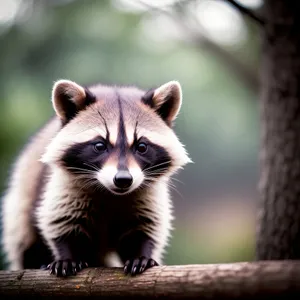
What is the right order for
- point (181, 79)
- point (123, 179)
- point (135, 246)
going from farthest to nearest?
point (181, 79) < point (135, 246) < point (123, 179)

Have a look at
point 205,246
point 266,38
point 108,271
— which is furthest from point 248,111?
point 108,271

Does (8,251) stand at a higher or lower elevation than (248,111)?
lower

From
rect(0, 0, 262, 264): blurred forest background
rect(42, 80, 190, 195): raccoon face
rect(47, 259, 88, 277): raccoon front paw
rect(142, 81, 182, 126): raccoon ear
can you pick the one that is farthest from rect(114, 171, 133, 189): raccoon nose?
rect(0, 0, 262, 264): blurred forest background

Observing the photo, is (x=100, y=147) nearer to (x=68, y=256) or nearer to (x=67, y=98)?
(x=67, y=98)

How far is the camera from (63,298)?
2.88 metres

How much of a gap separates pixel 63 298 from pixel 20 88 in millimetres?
3521

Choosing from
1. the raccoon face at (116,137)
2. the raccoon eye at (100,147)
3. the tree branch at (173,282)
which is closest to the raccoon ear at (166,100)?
the raccoon face at (116,137)

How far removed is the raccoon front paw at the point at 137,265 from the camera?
9.07ft

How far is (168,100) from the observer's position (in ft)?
10.8

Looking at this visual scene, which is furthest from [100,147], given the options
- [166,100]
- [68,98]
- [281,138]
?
[281,138]

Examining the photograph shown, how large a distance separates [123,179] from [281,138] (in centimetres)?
110

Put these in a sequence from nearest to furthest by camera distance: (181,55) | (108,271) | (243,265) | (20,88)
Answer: (243,265)
(108,271)
(20,88)
(181,55)

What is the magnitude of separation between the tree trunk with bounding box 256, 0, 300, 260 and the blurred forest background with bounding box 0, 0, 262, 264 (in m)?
1.66

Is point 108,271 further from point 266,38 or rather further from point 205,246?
point 205,246
